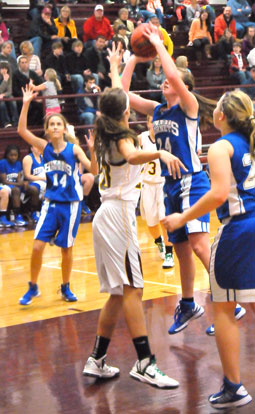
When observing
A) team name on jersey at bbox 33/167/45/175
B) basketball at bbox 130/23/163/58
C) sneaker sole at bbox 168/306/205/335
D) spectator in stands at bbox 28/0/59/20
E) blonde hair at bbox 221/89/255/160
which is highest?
basketball at bbox 130/23/163/58

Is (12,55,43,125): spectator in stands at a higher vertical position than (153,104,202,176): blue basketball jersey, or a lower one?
lower

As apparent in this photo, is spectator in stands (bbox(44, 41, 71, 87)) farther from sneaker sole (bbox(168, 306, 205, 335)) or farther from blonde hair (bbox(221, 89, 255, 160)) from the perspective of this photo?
blonde hair (bbox(221, 89, 255, 160))

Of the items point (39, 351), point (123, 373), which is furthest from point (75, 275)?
point (123, 373)

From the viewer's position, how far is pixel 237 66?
658 inches

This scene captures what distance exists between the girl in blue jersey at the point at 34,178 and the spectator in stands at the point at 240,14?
8080mm

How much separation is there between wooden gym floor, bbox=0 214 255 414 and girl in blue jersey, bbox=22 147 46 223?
158 inches

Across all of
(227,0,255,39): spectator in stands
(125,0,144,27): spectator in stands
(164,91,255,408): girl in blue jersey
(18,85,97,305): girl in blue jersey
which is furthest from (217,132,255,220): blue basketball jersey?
(227,0,255,39): spectator in stands

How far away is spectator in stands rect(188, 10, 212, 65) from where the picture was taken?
672 inches

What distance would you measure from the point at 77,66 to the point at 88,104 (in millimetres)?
933

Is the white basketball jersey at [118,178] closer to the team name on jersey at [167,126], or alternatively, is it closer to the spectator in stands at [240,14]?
the team name on jersey at [167,126]

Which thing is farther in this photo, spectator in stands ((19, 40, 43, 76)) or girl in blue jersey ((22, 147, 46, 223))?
spectator in stands ((19, 40, 43, 76))

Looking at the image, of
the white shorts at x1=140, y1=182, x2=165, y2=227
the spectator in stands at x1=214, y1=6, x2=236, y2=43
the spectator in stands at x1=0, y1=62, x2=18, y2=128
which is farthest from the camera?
the spectator in stands at x1=214, y1=6, x2=236, y2=43

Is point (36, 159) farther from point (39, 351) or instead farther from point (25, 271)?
point (39, 351)

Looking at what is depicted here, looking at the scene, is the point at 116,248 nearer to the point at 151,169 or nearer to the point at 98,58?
the point at 151,169
